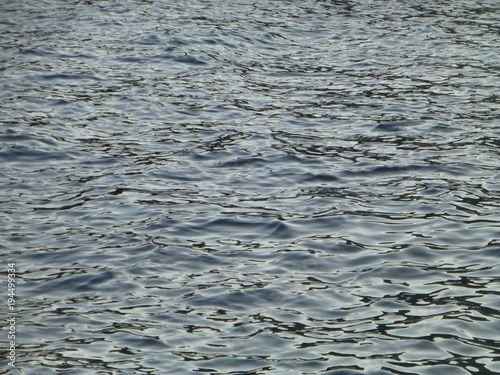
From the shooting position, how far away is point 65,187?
39.3 feet

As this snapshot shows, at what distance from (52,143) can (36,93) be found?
3219 mm

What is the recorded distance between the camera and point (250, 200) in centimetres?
1152

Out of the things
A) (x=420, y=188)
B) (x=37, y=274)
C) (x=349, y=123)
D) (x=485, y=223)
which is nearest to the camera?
(x=37, y=274)

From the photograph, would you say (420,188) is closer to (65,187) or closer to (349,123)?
(349,123)

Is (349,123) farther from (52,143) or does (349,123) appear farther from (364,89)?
(52,143)

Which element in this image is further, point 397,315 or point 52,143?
point 52,143

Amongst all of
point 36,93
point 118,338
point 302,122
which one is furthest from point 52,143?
point 118,338

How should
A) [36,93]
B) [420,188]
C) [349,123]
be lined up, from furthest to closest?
[36,93], [349,123], [420,188]

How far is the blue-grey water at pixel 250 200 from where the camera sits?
767 centimetres

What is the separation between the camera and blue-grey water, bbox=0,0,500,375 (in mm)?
7672

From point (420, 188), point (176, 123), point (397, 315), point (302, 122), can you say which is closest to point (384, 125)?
point (302, 122)

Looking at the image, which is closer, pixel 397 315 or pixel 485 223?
pixel 397 315

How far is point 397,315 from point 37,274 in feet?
15.2

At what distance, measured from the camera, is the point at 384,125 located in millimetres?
14711
